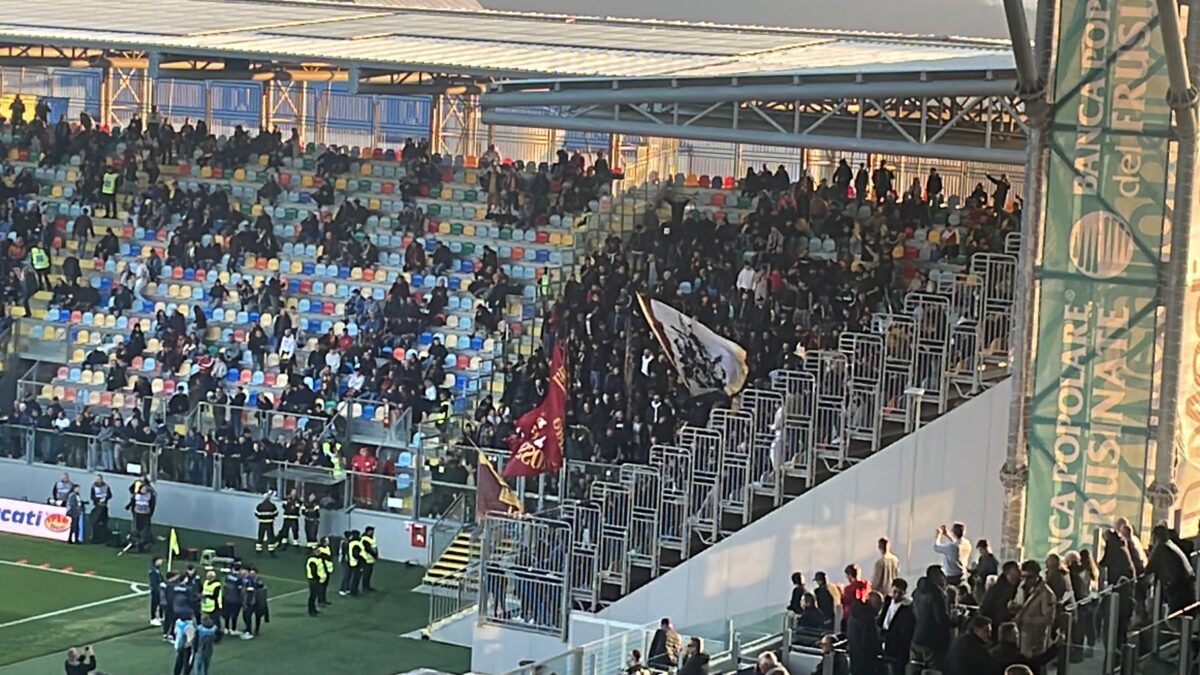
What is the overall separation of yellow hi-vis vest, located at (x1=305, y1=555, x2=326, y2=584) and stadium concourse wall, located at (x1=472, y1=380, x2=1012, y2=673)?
2.57m

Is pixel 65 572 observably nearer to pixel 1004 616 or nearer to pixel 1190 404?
pixel 1190 404

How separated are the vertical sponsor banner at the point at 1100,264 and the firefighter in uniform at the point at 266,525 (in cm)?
1179

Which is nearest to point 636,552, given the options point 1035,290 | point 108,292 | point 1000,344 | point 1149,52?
point 1000,344

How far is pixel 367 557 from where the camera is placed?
2855 cm


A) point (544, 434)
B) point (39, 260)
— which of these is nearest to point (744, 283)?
point (544, 434)

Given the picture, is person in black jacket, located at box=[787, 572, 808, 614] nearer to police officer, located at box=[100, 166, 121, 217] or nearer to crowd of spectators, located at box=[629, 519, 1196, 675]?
crowd of spectators, located at box=[629, 519, 1196, 675]

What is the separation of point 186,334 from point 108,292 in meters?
2.31

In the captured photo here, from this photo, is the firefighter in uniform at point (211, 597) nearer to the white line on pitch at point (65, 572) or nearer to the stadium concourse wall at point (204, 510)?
the white line on pitch at point (65, 572)

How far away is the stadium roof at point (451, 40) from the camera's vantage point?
3278 cm

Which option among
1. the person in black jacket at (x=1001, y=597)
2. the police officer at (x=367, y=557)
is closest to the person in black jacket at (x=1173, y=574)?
the person in black jacket at (x=1001, y=597)

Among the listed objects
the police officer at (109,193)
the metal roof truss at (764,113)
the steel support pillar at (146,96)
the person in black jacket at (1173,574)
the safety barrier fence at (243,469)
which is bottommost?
the safety barrier fence at (243,469)

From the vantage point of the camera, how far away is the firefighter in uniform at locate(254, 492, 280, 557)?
3016cm

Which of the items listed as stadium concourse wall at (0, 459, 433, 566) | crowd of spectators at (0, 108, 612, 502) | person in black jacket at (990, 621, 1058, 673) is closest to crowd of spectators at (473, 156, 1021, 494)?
stadium concourse wall at (0, 459, 433, 566)

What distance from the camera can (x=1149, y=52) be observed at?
2067cm
